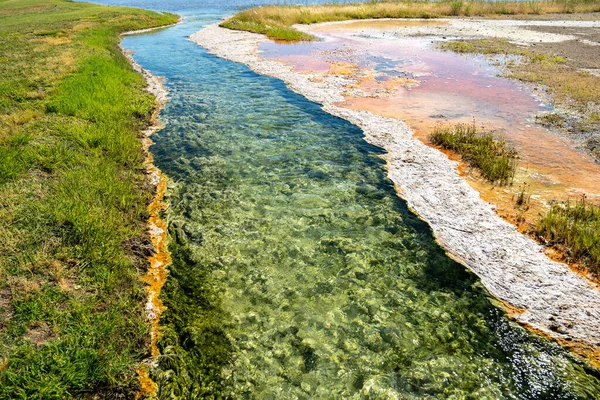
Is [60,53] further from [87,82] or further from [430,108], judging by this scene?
[430,108]

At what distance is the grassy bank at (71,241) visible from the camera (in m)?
5.18

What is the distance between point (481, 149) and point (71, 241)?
13.0 m

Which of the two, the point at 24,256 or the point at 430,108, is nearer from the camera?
the point at 24,256

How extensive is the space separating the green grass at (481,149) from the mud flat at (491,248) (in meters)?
0.71

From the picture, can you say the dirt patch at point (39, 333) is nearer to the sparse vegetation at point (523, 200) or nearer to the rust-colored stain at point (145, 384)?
the rust-colored stain at point (145, 384)

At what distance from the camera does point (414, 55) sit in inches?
1193

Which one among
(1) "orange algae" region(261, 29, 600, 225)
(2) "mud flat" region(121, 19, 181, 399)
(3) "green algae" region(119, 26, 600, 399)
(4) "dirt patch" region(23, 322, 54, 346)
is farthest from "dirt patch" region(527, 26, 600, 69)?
Result: (4) "dirt patch" region(23, 322, 54, 346)

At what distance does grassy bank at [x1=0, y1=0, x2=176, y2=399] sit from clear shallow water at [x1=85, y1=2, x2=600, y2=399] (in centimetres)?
90

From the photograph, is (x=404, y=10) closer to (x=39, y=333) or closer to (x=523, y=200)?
(x=523, y=200)

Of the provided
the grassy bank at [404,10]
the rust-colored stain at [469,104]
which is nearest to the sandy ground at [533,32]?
the grassy bank at [404,10]

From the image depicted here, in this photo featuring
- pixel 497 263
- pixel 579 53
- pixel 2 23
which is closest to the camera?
pixel 497 263

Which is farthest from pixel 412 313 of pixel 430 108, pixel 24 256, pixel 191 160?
pixel 430 108

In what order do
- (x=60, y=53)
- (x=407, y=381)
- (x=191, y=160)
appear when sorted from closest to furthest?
(x=407, y=381), (x=191, y=160), (x=60, y=53)

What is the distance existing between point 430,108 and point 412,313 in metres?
13.8
